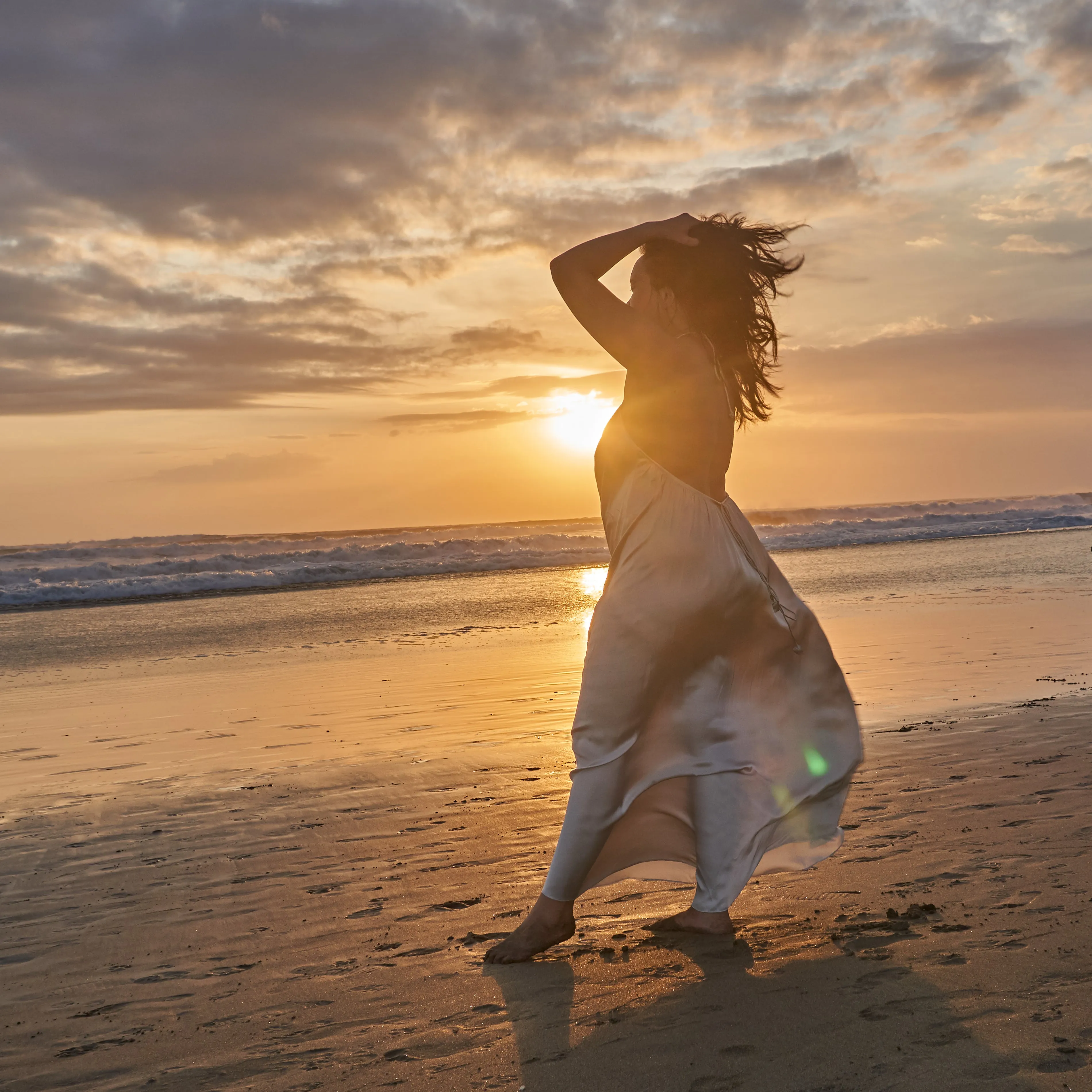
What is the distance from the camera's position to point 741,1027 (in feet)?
9.02

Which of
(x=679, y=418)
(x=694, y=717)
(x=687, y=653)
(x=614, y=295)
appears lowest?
(x=694, y=717)

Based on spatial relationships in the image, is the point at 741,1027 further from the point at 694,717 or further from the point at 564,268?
the point at 564,268

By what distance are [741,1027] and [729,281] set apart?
227 cm

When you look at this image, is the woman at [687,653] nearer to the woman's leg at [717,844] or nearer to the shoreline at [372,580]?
the woman's leg at [717,844]

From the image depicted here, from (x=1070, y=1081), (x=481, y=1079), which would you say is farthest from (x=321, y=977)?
(x=1070, y=1081)

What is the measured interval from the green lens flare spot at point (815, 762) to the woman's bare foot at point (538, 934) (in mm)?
902

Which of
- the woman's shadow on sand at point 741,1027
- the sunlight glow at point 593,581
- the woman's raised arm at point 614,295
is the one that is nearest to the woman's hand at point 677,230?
the woman's raised arm at point 614,295

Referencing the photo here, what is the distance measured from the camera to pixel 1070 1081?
7.63 feet

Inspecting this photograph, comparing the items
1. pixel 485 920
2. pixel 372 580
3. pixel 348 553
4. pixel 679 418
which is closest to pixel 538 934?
pixel 485 920

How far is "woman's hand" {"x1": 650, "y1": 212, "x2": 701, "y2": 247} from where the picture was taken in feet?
11.2

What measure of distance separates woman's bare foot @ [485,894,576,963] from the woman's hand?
85.6 inches

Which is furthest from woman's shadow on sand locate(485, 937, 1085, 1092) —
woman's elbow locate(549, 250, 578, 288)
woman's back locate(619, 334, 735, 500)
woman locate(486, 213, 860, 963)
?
woman's elbow locate(549, 250, 578, 288)

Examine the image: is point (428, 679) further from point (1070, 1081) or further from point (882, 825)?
point (1070, 1081)

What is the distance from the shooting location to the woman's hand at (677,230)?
3426 millimetres
